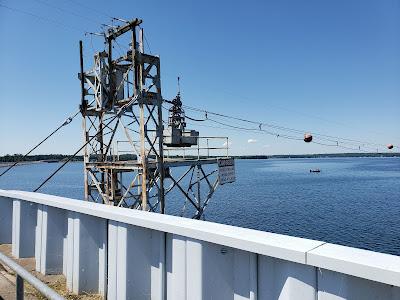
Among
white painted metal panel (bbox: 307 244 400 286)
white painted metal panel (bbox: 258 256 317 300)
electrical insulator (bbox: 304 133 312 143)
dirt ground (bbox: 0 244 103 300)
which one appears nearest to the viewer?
white painted metal panel (bbox: 307 244 400 286)

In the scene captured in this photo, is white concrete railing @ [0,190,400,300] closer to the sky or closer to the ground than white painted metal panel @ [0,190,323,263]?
closer to the ground

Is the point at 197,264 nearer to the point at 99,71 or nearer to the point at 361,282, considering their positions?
the point at 361,282

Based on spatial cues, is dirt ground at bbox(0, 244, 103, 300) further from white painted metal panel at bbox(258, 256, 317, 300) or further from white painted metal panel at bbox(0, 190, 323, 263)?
white painted metal panel at bbox(258, 256, 317, 300)

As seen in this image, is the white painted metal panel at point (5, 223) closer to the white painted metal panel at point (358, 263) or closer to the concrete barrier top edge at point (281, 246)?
the concrete barrier top edge at point (281, 246)

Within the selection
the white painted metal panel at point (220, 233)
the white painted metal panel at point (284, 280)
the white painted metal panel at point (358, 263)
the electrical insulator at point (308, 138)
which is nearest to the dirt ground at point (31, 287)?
the white painted metal panel at point (220, 233)

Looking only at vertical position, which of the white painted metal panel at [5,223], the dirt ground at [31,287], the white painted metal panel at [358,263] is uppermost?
the white painted metal panel at [358,263]

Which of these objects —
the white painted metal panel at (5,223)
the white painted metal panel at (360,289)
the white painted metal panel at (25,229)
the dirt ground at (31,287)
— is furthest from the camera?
the white painted metal panel at (5,223)

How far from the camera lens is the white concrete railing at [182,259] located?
2.37m

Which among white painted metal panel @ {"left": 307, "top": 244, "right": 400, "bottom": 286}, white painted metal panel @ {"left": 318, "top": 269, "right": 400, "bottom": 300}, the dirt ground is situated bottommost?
the dirt ground

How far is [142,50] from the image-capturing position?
16203 millimetres

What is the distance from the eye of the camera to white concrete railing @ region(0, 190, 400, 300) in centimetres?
237

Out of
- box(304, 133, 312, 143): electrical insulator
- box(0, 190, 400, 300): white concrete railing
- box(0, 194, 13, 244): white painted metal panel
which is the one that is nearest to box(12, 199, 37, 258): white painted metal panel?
box(0, 190, 400, 300): white concrete railing

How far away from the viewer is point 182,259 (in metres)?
3.38

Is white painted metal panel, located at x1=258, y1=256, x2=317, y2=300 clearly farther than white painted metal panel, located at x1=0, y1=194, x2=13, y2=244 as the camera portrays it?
No
